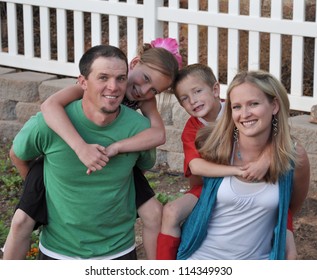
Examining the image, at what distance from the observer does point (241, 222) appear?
4223 mm

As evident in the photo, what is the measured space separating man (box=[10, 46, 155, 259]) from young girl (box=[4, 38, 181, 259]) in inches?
2.3

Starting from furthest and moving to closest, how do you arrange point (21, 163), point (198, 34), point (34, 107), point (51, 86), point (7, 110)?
point (7, 110), point (34, 107), point (51, 86), point (198, 34), point (21, 163)

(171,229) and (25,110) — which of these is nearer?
(171,229)

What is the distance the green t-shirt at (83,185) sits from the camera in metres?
4.31

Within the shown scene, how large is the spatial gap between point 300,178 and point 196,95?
25.4 inches

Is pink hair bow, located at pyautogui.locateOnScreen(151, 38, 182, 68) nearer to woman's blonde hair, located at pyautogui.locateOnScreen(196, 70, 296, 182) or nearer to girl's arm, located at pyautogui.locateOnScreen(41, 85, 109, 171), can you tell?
woman's blonde hair, located at pyautogui.locateOnScreen(196, 70, 296, 182)

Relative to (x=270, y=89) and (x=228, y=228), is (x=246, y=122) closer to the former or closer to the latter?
(x=270, y=89)

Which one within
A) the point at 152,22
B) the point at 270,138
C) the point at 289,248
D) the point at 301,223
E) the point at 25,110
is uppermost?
the point at 152,22

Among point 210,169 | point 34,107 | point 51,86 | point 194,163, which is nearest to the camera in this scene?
point 210,169

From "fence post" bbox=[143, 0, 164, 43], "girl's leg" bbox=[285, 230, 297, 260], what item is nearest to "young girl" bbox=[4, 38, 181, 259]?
"girl's leg" bbox=[285, 230, 297, 260]

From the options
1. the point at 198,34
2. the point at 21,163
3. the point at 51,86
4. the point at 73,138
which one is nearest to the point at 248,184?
the point at 73,138

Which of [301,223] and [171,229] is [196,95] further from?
[301,223]
